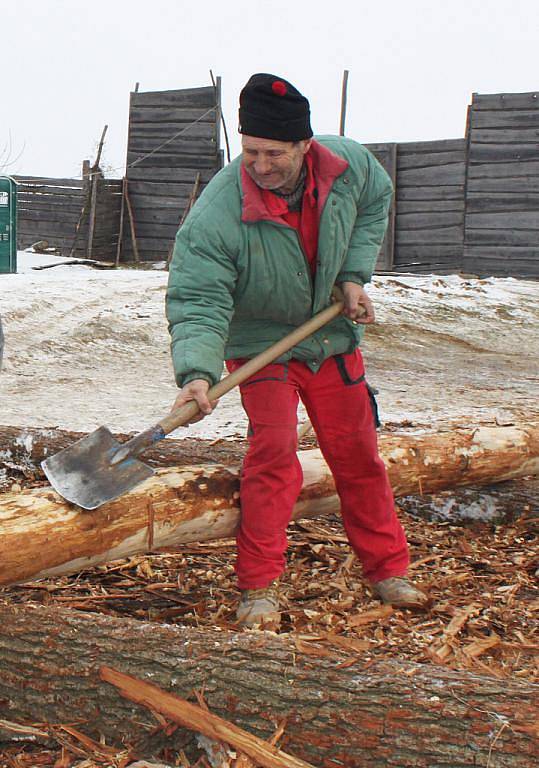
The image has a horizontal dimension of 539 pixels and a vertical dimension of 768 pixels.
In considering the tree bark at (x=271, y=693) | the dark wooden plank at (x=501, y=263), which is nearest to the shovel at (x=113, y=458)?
the tree bark at (x=271, y=693)

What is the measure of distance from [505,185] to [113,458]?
11218 millimetres

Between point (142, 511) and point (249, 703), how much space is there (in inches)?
44.5

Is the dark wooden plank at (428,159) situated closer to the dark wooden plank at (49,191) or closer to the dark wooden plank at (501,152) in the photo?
the dark wooden plank at (501,152)

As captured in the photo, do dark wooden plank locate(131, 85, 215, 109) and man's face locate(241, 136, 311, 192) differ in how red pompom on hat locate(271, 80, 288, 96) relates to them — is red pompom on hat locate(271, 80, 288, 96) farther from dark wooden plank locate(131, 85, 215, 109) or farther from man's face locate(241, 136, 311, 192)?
dark wooden plank locate(131, 85, 215, 109)

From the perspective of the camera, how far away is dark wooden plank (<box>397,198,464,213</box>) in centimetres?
1366

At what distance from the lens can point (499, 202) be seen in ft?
43.7

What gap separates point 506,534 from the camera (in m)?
4.31

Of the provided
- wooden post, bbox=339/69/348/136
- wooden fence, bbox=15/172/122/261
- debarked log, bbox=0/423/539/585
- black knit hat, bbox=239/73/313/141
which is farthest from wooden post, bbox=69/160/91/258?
black knit hat, bbox=239/73/313/141

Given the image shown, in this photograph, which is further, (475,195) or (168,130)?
(168,130)

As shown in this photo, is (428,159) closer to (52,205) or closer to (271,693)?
(52,205)

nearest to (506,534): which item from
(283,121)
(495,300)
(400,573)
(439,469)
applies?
(439,469)

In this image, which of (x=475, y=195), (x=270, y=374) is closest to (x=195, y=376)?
(x=270, y=374)

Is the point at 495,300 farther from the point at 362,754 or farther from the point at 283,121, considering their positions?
the point at 362,754

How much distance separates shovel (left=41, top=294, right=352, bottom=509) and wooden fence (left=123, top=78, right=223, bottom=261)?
13125 mm
